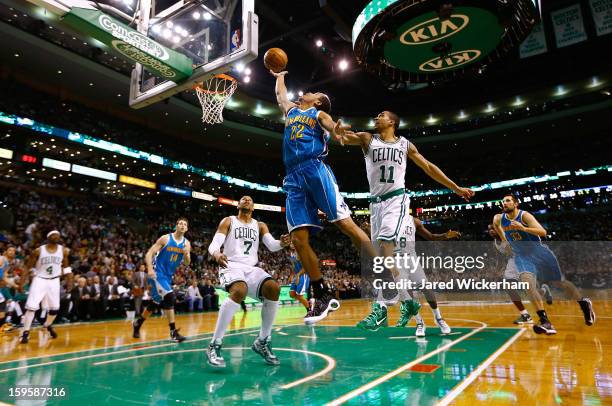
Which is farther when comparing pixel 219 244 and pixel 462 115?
pixel 462 115

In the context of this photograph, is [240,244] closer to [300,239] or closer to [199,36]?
[300,239]

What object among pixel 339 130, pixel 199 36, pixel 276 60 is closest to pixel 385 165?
pixel 339 130

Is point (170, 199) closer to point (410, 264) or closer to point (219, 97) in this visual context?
point (219, 97)

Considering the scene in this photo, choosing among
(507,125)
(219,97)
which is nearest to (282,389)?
(219,97)

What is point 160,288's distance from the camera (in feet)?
24.0

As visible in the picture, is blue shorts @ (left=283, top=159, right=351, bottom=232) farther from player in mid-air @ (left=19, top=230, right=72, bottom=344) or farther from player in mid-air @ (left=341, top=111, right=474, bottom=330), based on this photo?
player in mid-air @ (left=19, top=230, right=72, bottom=344)

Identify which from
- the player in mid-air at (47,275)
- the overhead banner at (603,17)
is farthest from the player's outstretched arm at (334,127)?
the overhead banner at (603,17)

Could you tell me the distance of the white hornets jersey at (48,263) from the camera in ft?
26.0

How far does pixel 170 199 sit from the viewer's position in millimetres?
28891

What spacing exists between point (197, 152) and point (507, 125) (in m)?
23.8

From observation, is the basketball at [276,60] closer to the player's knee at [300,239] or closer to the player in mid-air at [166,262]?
the player's knee at [300,239]

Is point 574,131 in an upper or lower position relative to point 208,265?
upper

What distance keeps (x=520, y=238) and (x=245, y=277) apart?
5244mm

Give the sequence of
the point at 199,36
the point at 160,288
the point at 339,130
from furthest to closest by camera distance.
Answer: the point at 160,288, the point at 199,36, the point at 339,130
